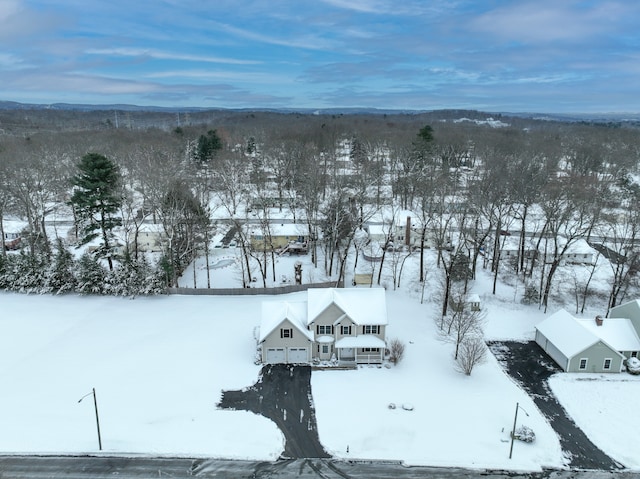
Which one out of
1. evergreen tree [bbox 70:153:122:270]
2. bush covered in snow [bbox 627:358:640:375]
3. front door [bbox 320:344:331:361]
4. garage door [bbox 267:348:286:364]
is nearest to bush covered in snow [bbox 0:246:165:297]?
evergreen tree [bbox 70:153:122:270]

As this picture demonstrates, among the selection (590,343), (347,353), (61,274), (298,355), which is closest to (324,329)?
(347,353)

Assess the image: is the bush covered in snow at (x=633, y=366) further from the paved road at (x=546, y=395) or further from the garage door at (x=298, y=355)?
the garage door at (x=298, y=355)

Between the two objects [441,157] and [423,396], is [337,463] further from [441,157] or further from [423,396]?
[441,157]

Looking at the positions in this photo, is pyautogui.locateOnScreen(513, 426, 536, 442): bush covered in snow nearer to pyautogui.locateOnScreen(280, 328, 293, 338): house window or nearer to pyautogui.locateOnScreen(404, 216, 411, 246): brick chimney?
pyautogui.locateOnScreen(280, 328, 293, 338): house window

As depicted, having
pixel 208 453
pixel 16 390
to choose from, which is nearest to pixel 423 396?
pixel 208 453

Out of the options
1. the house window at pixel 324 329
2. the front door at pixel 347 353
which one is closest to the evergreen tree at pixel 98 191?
the house window at pixel 324 329

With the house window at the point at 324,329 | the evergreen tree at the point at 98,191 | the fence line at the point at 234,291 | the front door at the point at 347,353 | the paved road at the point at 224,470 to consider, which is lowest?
the paved road at the point at 224,470

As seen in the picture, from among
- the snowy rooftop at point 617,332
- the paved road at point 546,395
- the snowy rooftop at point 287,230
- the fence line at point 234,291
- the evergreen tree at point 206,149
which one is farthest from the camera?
the evergreen tree at point 206,149
